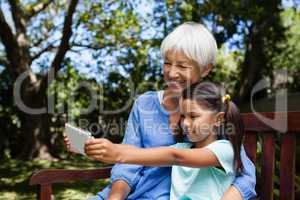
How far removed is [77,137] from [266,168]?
3.76ft

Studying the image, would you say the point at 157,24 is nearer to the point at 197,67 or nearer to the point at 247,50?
the point at 247,50

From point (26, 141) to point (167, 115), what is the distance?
27.4 feet

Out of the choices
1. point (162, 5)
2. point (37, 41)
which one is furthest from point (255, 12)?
point (37, 41)

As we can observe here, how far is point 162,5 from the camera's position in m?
11.2

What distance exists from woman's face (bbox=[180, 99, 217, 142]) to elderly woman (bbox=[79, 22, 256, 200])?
0.23 m

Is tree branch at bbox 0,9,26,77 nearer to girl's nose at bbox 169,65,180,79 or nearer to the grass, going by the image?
the grass

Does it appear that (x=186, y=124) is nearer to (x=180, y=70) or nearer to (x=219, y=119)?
(x=219, y=119)

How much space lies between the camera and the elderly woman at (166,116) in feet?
7.11

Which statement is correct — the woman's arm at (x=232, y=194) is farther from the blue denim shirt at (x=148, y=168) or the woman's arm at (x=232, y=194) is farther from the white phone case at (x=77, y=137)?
the white phone case at (x=77, y=137)

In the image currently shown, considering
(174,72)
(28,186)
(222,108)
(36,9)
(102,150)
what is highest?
(36,9)

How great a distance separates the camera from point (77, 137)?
1.64m

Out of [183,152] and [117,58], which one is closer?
[183,152]

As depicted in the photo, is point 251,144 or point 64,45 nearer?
point 251,144

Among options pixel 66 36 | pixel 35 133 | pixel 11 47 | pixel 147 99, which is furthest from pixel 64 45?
pixel 147 99
